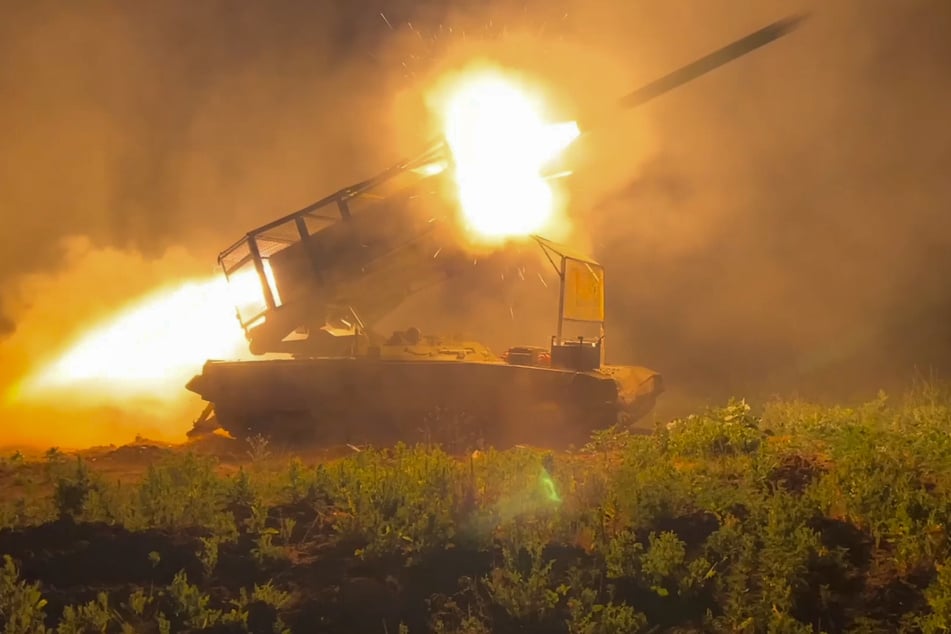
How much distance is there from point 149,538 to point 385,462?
2.45 meters

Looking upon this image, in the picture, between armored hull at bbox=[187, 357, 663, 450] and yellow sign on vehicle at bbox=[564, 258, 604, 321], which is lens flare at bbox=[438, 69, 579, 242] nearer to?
yellow sign on vehicle at bbox=[564, 258, 604, 321]

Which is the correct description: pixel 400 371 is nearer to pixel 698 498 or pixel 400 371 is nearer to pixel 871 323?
pixel 698 498

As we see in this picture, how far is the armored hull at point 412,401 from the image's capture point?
978 cm

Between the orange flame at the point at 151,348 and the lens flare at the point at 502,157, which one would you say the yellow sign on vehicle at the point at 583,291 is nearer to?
the lens flare at the point at 502,157

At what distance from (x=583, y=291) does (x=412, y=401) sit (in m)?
2.78

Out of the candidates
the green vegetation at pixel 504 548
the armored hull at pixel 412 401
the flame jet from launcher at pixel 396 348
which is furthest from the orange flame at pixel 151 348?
the green vegetation at pixel 504 548

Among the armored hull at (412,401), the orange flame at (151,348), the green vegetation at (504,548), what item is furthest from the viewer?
the orange flame at (151,348)

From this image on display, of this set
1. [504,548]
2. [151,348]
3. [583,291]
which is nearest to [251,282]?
[151,348]

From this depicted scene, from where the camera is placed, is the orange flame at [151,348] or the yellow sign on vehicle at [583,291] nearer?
the yellow sign on vehicle at [583,291]

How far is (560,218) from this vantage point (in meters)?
14.2

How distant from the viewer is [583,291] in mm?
11219

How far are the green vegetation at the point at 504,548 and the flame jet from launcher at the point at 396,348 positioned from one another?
3279 mm

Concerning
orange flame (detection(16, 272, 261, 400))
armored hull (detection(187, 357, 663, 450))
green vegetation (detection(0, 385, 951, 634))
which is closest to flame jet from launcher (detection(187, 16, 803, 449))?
armored hull (detection(187, 357, 663, 450))

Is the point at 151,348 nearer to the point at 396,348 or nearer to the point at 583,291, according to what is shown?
the point at 396,348
